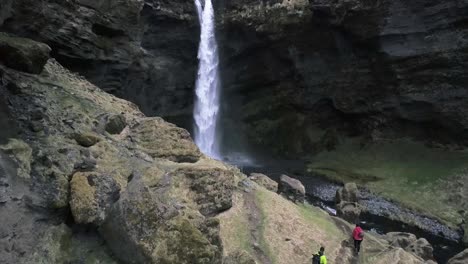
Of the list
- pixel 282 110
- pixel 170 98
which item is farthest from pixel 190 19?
pixel 282 110

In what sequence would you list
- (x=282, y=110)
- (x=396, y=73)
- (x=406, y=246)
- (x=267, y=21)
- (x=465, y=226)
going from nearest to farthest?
(x=406, y=246), (x=465, y=226), (x=396, y=73), (x=267, y=21), (x=282, y=110)

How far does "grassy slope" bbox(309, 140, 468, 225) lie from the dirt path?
27.1 m

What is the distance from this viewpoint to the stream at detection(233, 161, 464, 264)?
123 ft

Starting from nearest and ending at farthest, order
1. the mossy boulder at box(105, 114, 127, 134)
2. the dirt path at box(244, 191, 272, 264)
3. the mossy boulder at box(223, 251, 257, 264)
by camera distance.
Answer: the mossy boulder at box(223, 251, 257, 264)
the dirt path at box(244, 191, 272, 264)
the mossy boulder at box(105, 114, 127, 134)

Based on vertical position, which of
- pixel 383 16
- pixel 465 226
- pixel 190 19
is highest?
pixel 383 16

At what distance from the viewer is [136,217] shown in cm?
1445

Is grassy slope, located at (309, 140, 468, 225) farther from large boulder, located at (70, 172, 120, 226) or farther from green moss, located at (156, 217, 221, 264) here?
large boulder, located at (70, 172, 120, 226)

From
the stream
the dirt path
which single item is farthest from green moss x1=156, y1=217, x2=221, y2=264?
the stream

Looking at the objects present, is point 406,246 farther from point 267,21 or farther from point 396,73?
point 267,21

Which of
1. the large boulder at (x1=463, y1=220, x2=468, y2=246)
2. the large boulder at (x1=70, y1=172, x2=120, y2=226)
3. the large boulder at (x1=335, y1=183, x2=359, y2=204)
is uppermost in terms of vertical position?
the large boulder at (x1=70, y1=172, x2=120, y2=226)

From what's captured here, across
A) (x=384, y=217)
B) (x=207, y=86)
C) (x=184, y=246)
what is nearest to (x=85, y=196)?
(x=184, y=246)

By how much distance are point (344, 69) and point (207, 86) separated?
66.1 feet

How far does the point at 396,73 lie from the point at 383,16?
7.72 m

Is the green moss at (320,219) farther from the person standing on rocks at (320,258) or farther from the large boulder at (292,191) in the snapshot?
the person standing on rocks at (320,258)
